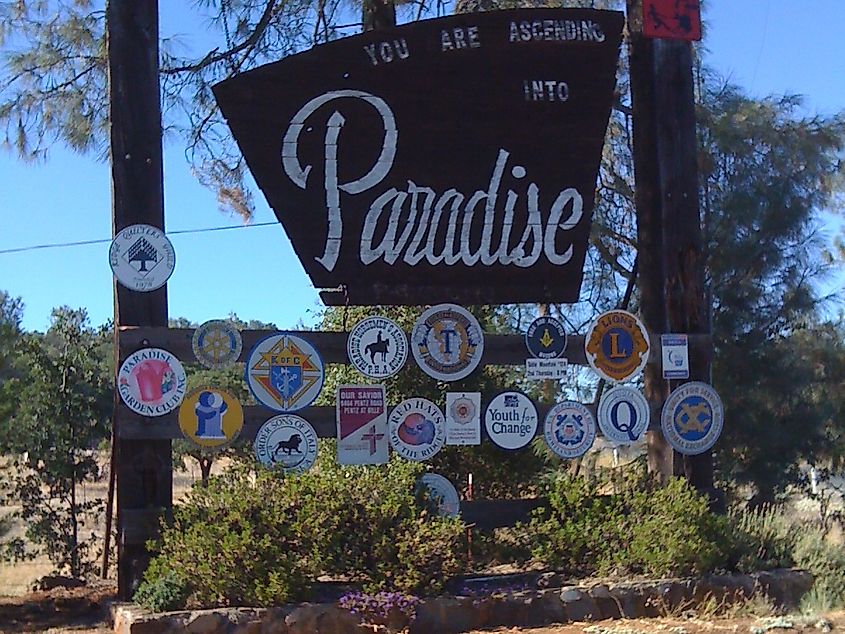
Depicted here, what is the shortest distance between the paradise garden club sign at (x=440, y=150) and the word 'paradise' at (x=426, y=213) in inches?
0.5

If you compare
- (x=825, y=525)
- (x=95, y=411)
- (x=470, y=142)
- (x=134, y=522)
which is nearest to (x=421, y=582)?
(x=134, y=522)

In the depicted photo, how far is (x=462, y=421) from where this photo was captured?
388 inches

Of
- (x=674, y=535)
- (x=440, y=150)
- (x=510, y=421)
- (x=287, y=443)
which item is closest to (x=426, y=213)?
(x=440, y=150)

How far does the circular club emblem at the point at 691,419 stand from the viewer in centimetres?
1047

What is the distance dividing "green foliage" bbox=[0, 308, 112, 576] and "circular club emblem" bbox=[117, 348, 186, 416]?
307 cm

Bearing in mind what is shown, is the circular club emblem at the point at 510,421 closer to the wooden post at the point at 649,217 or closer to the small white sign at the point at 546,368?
the small white sign at the point at 546,368

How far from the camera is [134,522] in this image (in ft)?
29.1

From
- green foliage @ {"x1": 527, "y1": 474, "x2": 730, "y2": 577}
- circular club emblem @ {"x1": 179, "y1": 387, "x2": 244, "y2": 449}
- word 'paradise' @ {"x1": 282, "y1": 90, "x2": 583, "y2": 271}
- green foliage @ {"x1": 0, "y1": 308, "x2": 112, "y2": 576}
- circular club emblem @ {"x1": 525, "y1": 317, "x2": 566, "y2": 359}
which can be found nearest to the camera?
circular club emblem @ {"x1": 179, "y1": 387, "x2": 244, "y2": 449}

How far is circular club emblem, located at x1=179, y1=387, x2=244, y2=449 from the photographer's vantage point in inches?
356

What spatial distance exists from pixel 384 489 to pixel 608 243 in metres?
6.77

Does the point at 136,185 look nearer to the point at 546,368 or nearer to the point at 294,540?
the point at 294,540

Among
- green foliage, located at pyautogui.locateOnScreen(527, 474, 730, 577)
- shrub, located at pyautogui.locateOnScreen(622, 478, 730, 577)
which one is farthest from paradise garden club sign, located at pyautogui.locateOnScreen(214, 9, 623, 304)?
shrub, located at pyautogui.locateOnScreen(622, 478, 730, 577)

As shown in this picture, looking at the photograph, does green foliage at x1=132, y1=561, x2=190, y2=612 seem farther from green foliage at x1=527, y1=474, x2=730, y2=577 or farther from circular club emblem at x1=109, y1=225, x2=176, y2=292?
green foliage at x1=527, y1=474, x2=730, y2=577

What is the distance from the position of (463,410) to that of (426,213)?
75.0 inches
